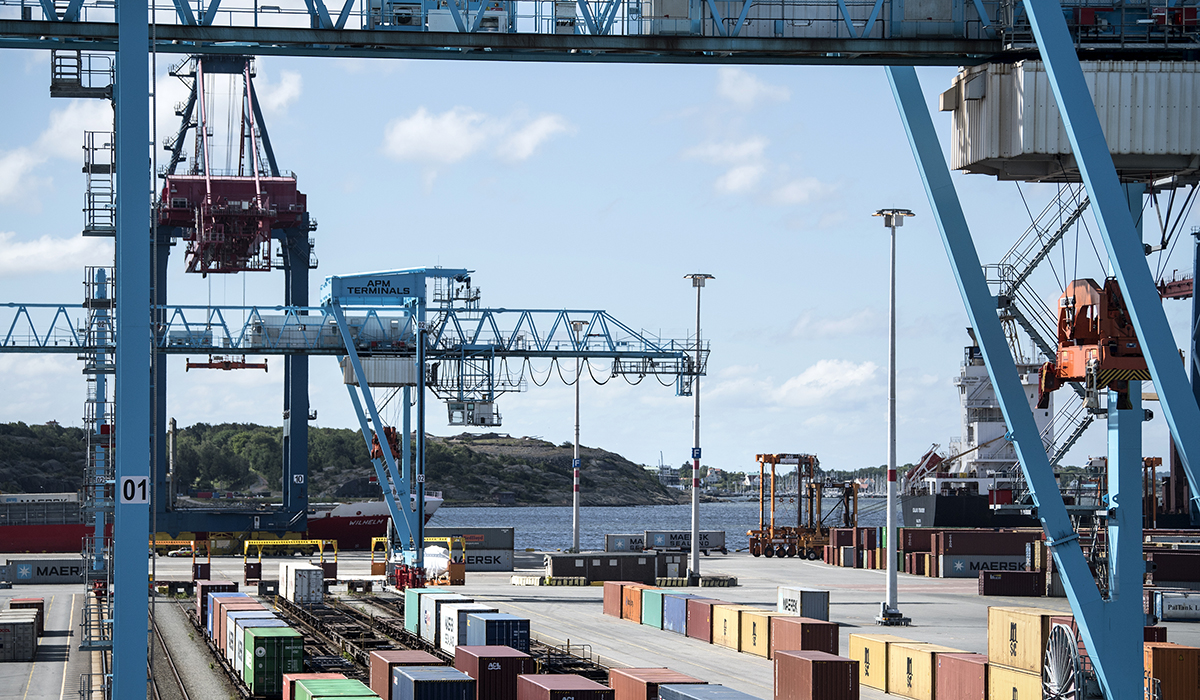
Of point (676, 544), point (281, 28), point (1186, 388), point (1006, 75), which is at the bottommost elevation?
point (676, 544)

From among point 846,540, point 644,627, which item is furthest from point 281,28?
point 846,540

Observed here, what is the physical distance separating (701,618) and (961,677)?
51.3ft

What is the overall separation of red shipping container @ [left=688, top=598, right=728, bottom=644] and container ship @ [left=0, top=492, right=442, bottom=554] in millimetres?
54332

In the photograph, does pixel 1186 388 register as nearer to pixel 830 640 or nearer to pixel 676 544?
pixel 830 640

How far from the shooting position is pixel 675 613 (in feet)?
170

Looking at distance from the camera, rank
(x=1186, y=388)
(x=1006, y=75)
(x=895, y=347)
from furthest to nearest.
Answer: (x=895, y=347), (x=1006, y=75), (x=1186, y=388)

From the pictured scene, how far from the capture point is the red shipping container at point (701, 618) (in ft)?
160

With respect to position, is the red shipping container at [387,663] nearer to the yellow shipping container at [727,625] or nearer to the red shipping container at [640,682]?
the red shipping container at [640,682]

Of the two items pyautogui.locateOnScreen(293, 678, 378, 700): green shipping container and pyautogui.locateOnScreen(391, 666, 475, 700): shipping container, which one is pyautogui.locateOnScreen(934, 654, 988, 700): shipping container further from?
pyautogui.locateOnScreen(293, 678, 378, 700): green shipping container

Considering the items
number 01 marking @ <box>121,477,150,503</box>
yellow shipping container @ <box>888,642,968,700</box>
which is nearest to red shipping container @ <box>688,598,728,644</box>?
yellow shipping container @ <box>888,642,968,700</box>

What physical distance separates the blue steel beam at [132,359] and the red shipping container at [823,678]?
1615cm

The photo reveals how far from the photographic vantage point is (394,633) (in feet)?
164

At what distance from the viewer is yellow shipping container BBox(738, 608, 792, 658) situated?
1756 inches

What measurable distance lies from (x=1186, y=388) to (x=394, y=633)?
34557 millimetres
